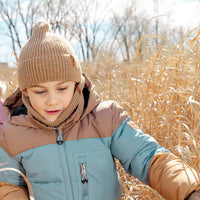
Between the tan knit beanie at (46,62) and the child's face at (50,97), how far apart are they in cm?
3

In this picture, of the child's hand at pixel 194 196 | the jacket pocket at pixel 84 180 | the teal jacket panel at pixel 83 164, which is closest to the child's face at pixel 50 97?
the teal jacket panel at pixel 83 164

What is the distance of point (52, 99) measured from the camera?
1.21 meters

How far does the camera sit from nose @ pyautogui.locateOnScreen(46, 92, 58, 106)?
1.21 m

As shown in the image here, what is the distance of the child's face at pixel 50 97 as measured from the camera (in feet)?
4.03

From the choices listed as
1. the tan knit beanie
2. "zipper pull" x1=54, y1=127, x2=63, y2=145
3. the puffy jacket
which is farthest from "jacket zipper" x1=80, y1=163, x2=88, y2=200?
the tan knit beanie

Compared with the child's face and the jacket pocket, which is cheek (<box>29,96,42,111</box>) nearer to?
the child's face

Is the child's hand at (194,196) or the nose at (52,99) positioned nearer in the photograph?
the child's hand at (194,196)

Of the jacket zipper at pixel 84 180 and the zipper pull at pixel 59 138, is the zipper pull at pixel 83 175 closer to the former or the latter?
the jacket zipper at pixel 84 180

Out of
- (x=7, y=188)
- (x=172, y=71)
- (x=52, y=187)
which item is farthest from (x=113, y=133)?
(x=172, y=71)

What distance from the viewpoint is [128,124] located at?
50.8 inches

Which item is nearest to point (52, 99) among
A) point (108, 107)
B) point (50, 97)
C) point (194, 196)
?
point (50, 97)

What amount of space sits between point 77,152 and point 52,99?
0.25m

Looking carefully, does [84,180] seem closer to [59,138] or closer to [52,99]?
[59,138]

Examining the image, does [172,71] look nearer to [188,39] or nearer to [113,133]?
[188,39]
